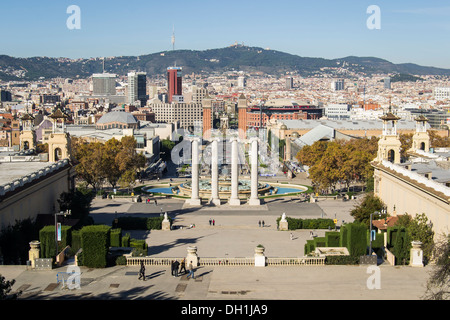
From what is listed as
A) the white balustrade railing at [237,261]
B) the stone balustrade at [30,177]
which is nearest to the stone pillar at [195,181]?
the stone balustrade at [30,177]

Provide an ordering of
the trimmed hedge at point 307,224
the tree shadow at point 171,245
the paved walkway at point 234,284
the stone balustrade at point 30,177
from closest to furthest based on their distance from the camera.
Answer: the paved walkway at point 234,284
the stone balustrade at point 30,177
the tree shadow at point 171,245
the trimmed hedge at point 307,224

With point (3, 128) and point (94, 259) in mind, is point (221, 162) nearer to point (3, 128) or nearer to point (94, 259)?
point (3, 128)

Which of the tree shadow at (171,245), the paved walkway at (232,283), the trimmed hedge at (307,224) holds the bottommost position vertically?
the tree shadow at (171,245)

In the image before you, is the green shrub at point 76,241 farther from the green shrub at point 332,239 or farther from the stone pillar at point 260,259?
the green shrub at point 332,239

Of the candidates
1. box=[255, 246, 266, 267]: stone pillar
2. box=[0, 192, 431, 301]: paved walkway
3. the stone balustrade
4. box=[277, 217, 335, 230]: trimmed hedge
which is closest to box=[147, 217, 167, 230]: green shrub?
the stone balustrade

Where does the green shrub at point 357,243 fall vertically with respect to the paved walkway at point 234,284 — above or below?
above

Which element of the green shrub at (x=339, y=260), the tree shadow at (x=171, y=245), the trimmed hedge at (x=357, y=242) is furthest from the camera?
the tree shadow at (x=171, y=245)
